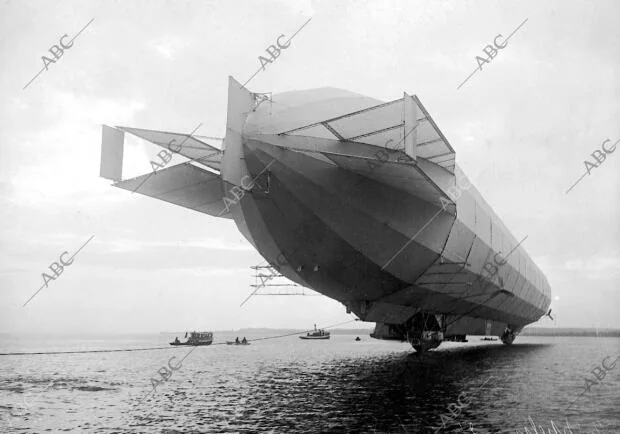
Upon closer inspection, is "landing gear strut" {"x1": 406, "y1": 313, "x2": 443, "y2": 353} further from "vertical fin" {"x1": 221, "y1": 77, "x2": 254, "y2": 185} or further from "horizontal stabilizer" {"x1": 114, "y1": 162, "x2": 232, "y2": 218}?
"vertical fin" {"x1": 221, "y1": 77, "x2": 254, "y2": 185}

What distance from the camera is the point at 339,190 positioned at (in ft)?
76.4

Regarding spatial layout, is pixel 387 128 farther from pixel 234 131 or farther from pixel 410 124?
pixel 234 131

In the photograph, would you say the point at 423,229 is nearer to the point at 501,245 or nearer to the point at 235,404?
the point at 235,404

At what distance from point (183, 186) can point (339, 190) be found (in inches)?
299

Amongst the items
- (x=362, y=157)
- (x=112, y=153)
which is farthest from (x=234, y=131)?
(x=112, y=153)

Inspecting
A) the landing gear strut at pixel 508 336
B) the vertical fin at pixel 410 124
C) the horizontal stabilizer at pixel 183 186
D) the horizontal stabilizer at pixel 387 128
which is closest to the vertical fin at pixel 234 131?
the horizontal stabilizer at pixel 387 128

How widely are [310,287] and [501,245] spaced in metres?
18.9

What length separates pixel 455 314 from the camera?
44719 millimetres

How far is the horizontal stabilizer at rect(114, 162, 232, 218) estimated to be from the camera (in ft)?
77.8

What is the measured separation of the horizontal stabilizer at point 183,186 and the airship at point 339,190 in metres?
0.05

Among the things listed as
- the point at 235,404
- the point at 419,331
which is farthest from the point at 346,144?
the point at 419,331

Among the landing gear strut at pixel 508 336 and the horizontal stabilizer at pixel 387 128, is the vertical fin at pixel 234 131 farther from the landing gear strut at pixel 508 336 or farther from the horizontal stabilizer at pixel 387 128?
the landing gear strut at pixel 508 336

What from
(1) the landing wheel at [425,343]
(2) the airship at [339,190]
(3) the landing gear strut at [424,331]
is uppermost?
(2) the airship at [339,190]

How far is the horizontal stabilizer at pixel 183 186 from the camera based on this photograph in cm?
2372
